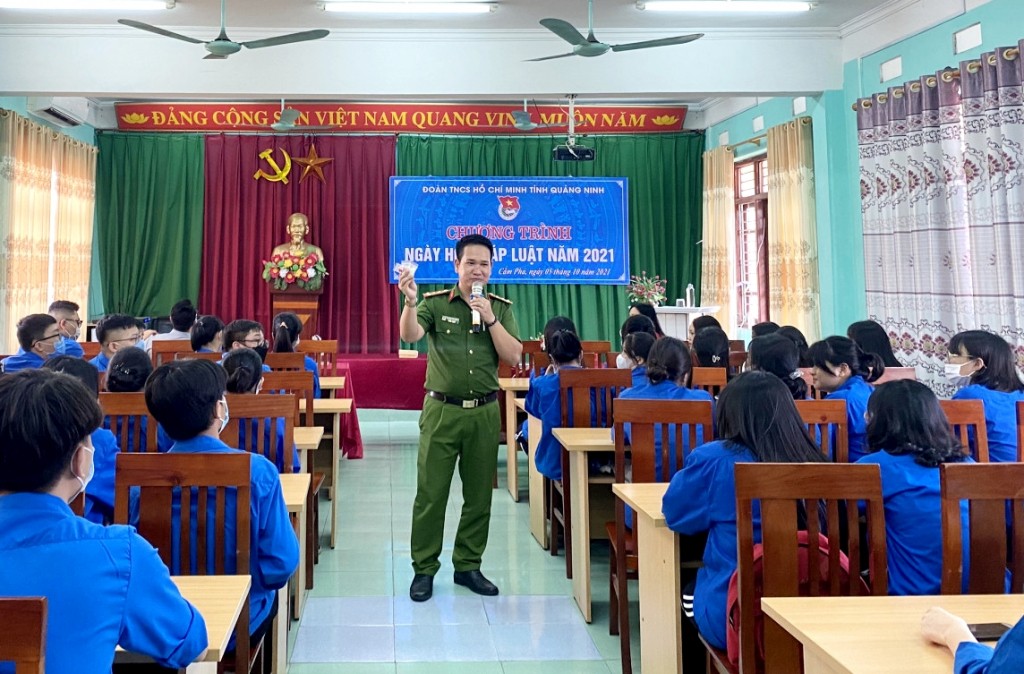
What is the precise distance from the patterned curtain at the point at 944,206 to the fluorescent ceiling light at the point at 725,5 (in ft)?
2.98

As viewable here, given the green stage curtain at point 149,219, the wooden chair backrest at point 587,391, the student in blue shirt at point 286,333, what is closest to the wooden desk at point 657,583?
the wooden chair backrest at point 587,391

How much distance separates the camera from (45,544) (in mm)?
1316

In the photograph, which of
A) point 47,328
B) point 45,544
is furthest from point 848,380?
point 47,328

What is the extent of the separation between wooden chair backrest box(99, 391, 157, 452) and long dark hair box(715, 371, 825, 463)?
211cm

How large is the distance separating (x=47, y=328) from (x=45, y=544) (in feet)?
12.6

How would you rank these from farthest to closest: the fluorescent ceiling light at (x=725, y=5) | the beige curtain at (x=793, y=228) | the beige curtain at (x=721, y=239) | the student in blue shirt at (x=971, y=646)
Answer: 1. the beige curtain at (x=721, y=239)
2. the beige curtain at (x=793, y=228)
3. the fluorescent ceiling light at (x=725, y=5)
4. the student in blue shirt at (x=971, y=646)

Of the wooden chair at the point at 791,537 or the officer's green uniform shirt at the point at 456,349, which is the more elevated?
the officer's green uniform shirt at the point at 456,349

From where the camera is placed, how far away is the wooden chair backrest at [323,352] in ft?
20.9

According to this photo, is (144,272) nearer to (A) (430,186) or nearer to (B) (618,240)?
(A) (430,186)

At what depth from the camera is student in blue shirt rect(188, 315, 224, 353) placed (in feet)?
17.9

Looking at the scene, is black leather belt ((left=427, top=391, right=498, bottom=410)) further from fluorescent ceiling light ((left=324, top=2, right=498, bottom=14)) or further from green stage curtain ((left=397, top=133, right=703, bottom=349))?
green stage curtain ((left=397, top=133, right=703, bottom=349))

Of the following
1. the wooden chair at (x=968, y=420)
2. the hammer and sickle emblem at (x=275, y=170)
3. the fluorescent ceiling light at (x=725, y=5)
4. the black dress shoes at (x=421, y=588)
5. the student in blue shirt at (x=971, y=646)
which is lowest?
the black dress shoes at (x=421, y=588)

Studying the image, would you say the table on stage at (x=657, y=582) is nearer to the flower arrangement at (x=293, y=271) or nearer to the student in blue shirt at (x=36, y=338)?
the student in blue shirt at (x=36, y=338)

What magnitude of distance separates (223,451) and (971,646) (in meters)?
1.70
